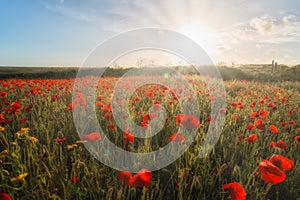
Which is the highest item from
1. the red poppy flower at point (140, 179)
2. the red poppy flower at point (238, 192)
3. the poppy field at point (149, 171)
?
the red poppy flower at point (140, 179)

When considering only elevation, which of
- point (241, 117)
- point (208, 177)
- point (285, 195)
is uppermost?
point (241, 117)

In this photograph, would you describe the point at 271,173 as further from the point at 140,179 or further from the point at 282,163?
the point at 140,179

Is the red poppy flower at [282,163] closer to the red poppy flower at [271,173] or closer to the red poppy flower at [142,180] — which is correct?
the red poppy flower at [271,173]

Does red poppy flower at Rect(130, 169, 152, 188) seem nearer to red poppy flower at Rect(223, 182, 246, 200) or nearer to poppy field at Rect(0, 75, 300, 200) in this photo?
poppy field at Rect(0, 75, 300, 200)

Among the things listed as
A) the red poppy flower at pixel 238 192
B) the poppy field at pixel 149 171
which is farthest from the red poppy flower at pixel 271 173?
the red poppy flower at pixel 238 192

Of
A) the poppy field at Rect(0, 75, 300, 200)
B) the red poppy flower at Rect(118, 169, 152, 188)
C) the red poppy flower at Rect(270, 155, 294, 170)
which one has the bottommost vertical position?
the poppy field at Rect(0, 75, 300, 200)

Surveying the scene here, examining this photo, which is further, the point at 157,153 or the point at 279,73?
the point at 279,73

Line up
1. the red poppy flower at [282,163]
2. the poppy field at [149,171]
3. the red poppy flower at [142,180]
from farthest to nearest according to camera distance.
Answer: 1. the poppy field at [149,171]
2. the red poppy flower at [282,163]
3. the red poppy flower at [142,180]

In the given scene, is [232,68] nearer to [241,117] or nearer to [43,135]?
[241,117]

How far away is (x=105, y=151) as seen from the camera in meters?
2.05

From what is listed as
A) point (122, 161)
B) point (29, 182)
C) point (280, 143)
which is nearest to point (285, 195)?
point (280, 143)

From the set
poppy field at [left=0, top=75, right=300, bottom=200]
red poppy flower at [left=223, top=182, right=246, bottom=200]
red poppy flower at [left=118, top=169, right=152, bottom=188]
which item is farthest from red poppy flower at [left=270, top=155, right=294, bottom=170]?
red poppy flower at [left=118, top=169, right=152, bottom=188]

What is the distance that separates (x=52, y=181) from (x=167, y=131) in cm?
127

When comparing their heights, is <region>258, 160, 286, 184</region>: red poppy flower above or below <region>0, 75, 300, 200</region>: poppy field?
above
